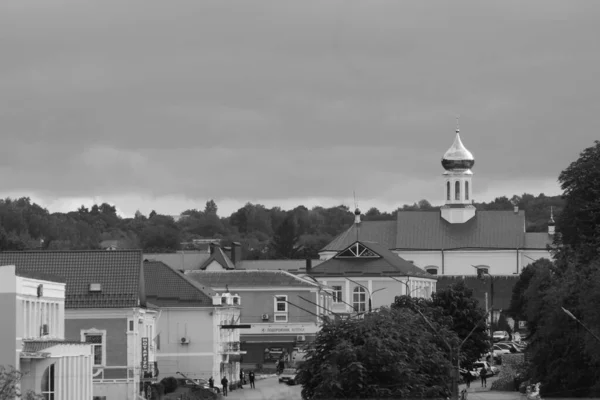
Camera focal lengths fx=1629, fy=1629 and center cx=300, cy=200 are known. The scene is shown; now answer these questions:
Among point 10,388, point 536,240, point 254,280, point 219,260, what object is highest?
point 536,240

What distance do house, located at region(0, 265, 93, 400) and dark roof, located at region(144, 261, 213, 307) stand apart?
21.4 metres

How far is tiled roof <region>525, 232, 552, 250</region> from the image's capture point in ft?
519

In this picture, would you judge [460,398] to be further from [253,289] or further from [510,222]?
[510,222]

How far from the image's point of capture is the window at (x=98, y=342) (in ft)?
192

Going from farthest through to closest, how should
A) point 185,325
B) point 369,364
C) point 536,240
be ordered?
point 536,240 < point 185,325 < point 369,364

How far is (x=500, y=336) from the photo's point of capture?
130m

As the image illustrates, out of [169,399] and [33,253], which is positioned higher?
[33,253]

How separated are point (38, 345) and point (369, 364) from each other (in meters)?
10.4

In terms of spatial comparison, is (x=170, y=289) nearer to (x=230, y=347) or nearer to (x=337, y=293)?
(x=230, y=347)

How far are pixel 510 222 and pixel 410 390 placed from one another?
11113 centimetres

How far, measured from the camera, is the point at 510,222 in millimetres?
160250

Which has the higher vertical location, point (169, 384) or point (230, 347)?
point (230, 347)

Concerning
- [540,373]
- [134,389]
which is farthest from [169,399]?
[540,373]

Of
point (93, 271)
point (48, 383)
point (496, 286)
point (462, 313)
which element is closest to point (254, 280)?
point (462, 313)
